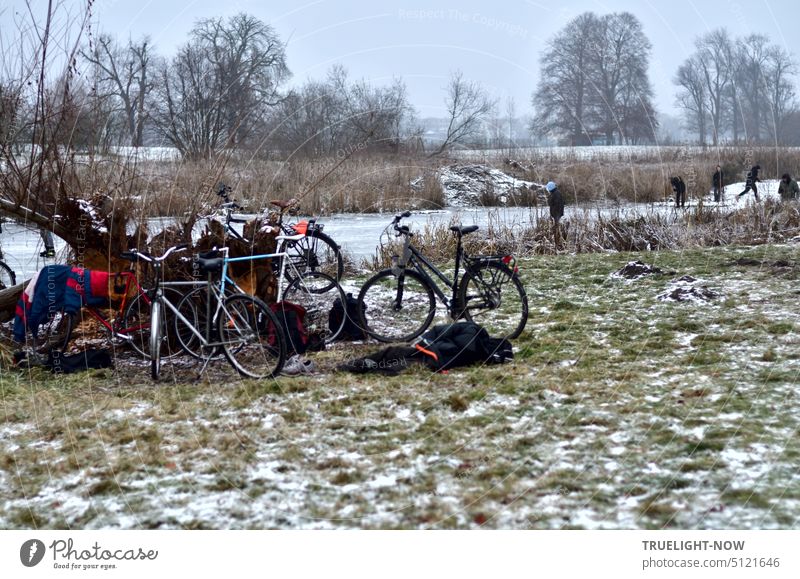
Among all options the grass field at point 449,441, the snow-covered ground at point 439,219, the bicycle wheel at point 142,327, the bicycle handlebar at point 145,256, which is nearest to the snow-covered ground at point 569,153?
the snow-covered ground at point 439,219

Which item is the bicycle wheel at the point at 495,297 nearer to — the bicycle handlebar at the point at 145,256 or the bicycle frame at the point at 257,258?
the bicycle frame at the point at 257,258

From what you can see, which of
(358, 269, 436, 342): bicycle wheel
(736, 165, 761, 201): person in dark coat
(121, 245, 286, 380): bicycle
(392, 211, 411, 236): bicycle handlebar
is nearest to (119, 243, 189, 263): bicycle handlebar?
(121, 245, 286, 380): bicycle

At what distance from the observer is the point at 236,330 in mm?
4875

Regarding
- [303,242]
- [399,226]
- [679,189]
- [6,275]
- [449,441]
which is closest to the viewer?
[449,441]

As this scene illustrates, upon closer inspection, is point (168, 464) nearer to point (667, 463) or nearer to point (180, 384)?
point (180, 384)

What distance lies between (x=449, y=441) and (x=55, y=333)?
360 cm

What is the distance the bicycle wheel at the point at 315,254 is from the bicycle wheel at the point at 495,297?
3.63 feet

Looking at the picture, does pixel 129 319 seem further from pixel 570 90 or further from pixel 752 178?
pixel 752 178

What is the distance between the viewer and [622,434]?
340 cm

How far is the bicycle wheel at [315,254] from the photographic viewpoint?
583cm

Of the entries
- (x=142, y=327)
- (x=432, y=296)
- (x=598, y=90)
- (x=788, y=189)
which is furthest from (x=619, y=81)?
(x=788, y=189)

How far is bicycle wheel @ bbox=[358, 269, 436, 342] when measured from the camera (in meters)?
5.38

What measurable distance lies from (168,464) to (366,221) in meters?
2.75

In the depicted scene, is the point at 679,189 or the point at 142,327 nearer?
the point at 142,327
